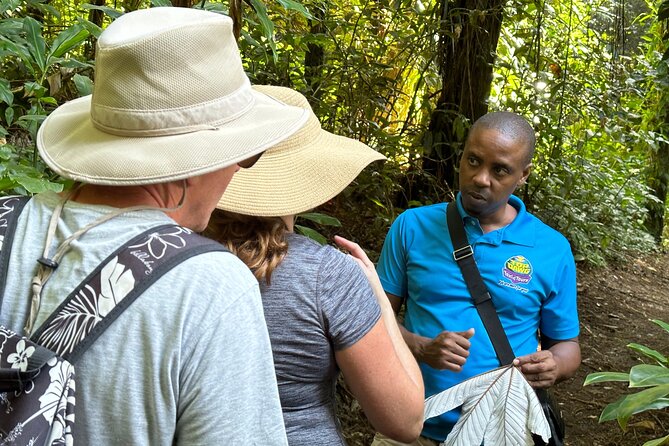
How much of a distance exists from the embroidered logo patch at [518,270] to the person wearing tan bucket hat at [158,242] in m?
1.63

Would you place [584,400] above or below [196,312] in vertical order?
below

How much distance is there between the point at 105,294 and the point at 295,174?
0.82 meters

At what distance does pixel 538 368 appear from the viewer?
2586 millimetres

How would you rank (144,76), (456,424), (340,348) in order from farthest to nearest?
(456,424) → (340,348) → (144,76)

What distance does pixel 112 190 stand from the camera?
1183 mm

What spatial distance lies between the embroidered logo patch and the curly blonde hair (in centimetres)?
126

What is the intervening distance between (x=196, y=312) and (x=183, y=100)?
1.21 feet

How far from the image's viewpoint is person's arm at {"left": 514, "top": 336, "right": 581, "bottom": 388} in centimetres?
259

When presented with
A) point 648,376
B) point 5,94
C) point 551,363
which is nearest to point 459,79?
point 551,363

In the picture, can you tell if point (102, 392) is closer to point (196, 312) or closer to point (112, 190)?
point (196, 312)

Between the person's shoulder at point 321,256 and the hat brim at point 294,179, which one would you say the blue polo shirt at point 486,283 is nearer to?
the hat brim at point 294,179

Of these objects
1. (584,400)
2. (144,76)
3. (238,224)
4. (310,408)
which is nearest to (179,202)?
(144,76)

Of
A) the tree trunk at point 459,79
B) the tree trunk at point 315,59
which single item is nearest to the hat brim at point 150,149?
the tree trunk at point 315,59

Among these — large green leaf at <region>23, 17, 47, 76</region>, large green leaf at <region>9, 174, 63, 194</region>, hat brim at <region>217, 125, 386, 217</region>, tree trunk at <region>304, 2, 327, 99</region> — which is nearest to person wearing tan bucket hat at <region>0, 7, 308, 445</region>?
hat brim at <region>217, 125, 386, 217</region>
